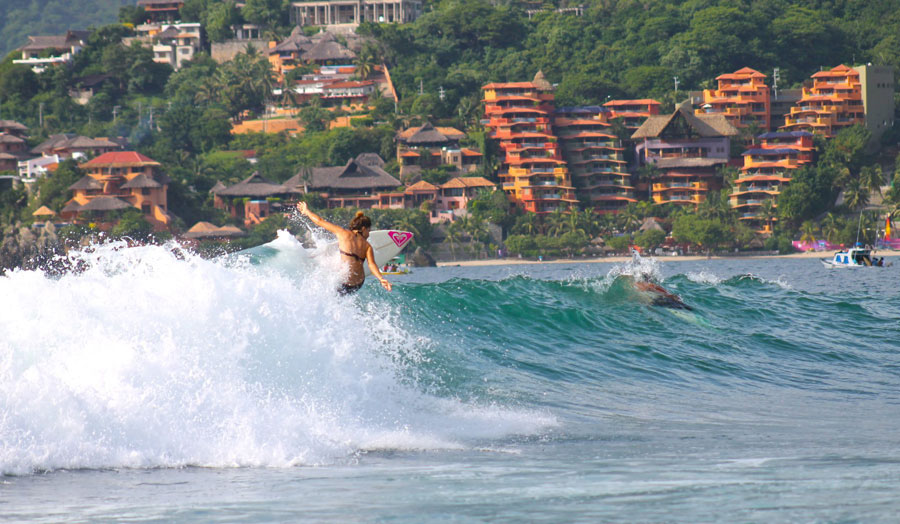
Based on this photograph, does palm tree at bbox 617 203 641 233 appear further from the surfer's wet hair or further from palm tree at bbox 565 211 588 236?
the surfer's wet hair

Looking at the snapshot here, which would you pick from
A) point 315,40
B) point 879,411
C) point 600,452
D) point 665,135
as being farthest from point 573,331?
point 315,40

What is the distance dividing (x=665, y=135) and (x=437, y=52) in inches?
1663

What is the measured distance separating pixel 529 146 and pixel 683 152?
52.0ft

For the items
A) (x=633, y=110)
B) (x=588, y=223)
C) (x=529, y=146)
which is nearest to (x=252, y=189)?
(x=529, y=146)

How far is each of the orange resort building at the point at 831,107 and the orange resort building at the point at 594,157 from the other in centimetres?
1926

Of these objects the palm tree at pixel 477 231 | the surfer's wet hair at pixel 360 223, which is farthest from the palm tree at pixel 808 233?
the surfer's wet hair at pixel 360 223

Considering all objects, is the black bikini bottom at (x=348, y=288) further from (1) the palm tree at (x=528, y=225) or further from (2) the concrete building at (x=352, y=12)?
(2) the concrete building at (x=352, y=12)

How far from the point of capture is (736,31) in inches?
5758

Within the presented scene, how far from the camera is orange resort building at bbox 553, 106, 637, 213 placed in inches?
4788

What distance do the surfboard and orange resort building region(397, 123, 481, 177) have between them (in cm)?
10611

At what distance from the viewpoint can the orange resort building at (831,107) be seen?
413ft

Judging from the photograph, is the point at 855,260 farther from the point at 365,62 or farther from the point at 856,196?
the point at 365,62

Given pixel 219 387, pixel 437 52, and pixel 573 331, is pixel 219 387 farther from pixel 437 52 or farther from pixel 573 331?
pixel 437 52

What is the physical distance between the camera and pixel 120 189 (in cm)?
11988
